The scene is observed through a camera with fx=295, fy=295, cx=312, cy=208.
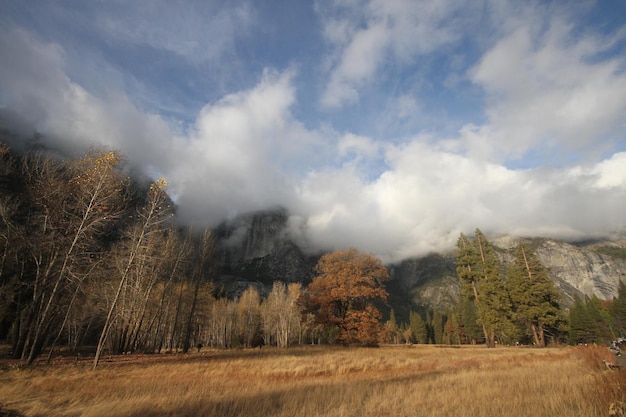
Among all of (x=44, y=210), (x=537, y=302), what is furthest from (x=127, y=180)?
(x=537, y=302)

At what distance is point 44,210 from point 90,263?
14.9 feet

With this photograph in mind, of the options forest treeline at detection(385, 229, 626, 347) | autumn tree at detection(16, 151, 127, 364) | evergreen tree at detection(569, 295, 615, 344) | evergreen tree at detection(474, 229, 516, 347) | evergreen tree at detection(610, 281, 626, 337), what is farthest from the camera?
evergreen tree at detection(610, 281, 626, 337)

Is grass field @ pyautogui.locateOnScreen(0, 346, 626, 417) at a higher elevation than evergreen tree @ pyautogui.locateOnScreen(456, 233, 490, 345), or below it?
below

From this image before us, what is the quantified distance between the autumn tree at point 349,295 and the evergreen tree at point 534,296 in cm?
2246

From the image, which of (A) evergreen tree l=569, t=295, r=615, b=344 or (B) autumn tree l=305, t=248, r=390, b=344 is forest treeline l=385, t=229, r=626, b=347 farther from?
(A) evergreen tree l=569, t=295, r=615, b=344

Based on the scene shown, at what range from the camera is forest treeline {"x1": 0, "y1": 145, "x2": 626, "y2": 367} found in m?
16.9

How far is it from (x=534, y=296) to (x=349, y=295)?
28.0 m

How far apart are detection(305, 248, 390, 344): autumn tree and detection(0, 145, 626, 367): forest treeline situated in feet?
0.41

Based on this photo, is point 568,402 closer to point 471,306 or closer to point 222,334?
point 222,334

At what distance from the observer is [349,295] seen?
31.5 metres

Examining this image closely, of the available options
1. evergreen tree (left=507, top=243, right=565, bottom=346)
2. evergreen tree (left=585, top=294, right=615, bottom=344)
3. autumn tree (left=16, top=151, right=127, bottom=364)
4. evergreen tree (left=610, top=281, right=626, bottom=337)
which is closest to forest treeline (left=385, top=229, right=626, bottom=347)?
evergreen tree (left=507, top=243, right=565, bottom=346)

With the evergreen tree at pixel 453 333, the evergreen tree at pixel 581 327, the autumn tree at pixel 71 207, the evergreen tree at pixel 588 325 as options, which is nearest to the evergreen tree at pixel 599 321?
the evergreen tree at pixel 588 325

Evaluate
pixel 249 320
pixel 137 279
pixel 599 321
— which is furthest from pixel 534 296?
pixel 249 320

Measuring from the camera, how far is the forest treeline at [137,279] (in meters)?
16.9
